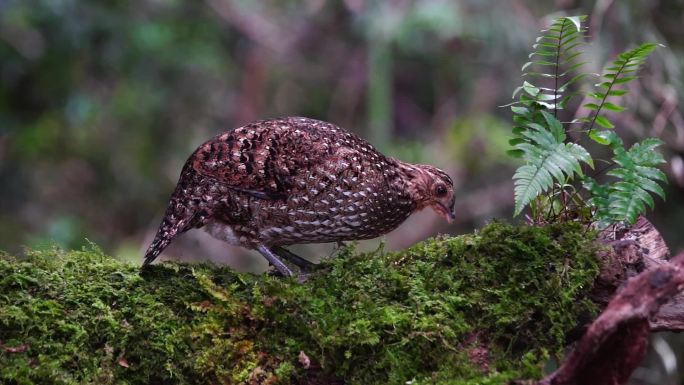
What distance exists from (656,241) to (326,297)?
5.52 ft

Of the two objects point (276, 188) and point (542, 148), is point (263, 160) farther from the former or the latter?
point (542, 148)

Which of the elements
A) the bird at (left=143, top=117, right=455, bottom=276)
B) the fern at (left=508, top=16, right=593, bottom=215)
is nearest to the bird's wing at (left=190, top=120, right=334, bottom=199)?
the bird at (left=143, top=117, right=455, bottom=276)

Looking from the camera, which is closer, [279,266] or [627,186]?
[627,186]

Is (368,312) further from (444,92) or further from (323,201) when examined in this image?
(444,92)

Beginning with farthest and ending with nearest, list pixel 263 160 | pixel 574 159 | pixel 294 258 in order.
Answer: pixel 294 258, pixel 263 160, pixel 574 159

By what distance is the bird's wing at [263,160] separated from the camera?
434cm

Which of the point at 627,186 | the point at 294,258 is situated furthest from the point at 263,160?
the point at 627,186

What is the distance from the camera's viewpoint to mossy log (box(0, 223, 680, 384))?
3414 mm

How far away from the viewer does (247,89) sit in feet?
39.6

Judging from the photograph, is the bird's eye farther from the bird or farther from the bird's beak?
the bird

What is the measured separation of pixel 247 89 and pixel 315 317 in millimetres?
8775

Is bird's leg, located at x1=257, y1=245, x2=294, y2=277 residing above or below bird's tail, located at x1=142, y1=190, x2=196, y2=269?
below

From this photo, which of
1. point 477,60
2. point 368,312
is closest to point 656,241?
point 368,312

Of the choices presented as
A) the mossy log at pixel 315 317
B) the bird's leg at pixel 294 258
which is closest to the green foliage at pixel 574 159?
the mossy log at pixel 315 317
